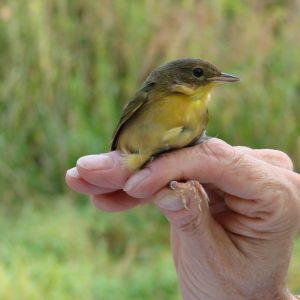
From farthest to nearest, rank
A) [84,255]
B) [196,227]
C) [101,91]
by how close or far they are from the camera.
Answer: [101,91]
[84,255]
[196,227]

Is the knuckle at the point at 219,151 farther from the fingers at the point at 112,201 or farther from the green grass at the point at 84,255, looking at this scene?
the green grass at the point at 84,255

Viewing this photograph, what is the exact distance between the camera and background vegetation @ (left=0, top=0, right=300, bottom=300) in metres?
3.90

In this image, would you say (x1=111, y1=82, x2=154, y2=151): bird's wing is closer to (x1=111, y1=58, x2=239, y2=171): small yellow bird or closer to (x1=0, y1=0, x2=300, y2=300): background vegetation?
(x1=111, y1=58, x2=239, y2=171): small yellow bird

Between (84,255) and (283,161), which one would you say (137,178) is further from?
(84,255)

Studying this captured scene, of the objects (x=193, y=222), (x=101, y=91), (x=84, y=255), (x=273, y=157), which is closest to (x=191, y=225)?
(x=193, y=222)

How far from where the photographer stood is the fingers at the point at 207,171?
5.03ft

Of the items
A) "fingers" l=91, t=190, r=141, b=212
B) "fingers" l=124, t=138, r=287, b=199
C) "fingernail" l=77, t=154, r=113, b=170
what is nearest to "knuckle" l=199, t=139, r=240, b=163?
"fingers" l=124, t=138, r=287, b=199

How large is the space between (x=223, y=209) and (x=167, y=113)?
0.37m

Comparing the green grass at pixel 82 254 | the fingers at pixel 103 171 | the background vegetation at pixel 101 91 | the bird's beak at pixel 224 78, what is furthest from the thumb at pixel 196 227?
the background vegetation at pixel 101 91

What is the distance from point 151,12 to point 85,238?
6.20 feet

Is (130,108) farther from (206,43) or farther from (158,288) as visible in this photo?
(206,43)

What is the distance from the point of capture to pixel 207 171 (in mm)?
1530

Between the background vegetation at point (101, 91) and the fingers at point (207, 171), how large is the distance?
2.06 m

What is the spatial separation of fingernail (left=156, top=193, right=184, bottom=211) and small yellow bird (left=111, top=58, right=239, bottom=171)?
11 centimetres
